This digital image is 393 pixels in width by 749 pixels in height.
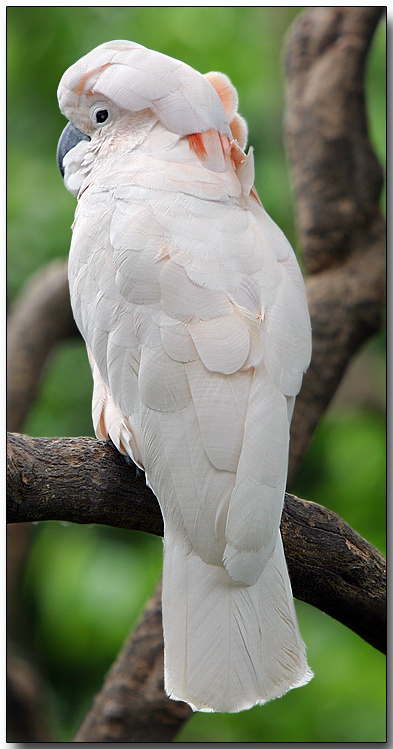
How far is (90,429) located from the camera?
3.05 m

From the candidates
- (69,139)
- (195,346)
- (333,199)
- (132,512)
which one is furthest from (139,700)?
(333,199)

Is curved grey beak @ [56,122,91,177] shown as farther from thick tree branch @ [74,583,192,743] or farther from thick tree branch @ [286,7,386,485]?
thick tree branch @ [74,583,192,743]

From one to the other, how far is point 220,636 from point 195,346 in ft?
1.53

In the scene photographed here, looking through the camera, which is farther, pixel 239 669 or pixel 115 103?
pixel 115 103

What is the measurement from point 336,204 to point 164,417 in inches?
61.4

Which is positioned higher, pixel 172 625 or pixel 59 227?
pixel 59 227

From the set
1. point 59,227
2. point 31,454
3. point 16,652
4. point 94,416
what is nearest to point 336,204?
point 59,227

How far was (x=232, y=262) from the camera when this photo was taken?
123 centimetres

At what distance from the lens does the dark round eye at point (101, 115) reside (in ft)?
4.60

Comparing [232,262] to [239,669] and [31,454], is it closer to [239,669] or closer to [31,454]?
[31,454]

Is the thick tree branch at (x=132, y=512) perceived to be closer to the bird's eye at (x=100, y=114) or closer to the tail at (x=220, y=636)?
the tail at (x=220, y=636)

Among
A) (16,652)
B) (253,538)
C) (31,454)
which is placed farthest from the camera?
(16,652)

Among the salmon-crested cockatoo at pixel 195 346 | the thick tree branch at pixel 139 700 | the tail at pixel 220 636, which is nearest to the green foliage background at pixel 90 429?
the thick tree branch at pixel 139 700

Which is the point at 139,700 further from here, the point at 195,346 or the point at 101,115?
the point at 101,115
